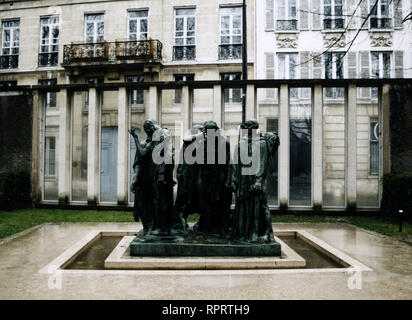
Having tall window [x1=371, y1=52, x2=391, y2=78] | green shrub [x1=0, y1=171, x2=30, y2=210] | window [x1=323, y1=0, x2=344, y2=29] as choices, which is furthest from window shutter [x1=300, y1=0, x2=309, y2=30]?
green shrub [x1=0, y1=171, x2=30, y2=210]

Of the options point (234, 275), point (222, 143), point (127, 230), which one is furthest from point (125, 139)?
point (234, 275)

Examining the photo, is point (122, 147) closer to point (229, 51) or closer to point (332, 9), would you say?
point (229, 51)

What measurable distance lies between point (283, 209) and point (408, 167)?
4.50 meters

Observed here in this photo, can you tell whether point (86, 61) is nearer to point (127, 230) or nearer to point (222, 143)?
point (127, 230)

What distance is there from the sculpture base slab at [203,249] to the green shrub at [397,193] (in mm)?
7275

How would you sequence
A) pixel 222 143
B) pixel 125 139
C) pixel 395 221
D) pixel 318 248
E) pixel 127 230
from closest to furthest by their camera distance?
pixel 222 143
pixel 318 248
pixel 127 230
pixel 395 221
pixel 125 139

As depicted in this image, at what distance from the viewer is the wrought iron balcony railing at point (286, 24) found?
2075 centimetres

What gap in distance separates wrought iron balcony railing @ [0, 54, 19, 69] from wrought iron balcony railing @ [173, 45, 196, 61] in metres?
9.91

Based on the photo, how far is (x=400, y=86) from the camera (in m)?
13.4

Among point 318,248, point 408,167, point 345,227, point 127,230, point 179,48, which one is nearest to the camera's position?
point 318,248

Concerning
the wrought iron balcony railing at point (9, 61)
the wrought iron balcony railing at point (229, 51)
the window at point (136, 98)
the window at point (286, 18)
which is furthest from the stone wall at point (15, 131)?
the window at point (286, 18)

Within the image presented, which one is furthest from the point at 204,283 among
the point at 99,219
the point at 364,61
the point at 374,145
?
the point at 364,61

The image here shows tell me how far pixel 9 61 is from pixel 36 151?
11.7 m

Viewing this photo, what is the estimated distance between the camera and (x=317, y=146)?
13.5 metres
